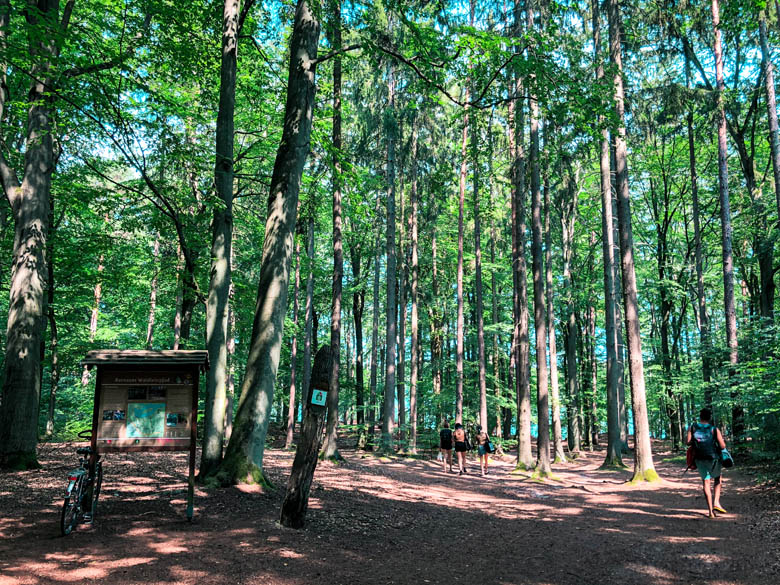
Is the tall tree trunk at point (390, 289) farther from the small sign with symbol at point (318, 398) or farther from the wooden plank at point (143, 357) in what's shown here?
the wooden plank at point (143, 357)

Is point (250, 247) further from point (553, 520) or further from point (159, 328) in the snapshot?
point (553, 520)

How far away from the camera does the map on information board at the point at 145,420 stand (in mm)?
6152

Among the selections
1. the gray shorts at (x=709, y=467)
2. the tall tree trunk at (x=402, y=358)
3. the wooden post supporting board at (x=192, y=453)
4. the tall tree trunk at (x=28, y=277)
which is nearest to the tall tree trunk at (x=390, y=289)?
the tall tree trunk at (x=402, y=358)

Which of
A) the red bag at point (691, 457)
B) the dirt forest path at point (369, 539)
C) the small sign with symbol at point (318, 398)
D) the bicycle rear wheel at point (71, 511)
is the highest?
the small sign with symbol at point (318, 398)

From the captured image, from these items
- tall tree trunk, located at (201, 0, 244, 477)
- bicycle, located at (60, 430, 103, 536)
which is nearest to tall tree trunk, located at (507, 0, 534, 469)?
tall tree trunk, located at (201, 0, 244, 477)

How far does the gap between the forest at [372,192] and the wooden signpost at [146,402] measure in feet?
6.55

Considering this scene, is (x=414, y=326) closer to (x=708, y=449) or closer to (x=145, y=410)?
(x=708, y=449)

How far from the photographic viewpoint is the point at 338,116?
1592 cm

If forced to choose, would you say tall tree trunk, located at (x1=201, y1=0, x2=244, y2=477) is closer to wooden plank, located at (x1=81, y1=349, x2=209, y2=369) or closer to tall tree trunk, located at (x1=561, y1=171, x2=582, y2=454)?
wooden plank, located at (x1=81, y1=349, x2=209, y2=369)

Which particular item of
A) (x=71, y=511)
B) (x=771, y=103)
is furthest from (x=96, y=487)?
(x=771, y=103)

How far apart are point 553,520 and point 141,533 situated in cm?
676

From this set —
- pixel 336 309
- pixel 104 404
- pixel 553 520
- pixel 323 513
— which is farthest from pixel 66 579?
pixel 336 309

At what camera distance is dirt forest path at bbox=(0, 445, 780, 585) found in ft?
16.0

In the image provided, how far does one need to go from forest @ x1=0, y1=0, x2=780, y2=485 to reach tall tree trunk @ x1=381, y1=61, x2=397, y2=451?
0.12 meters
